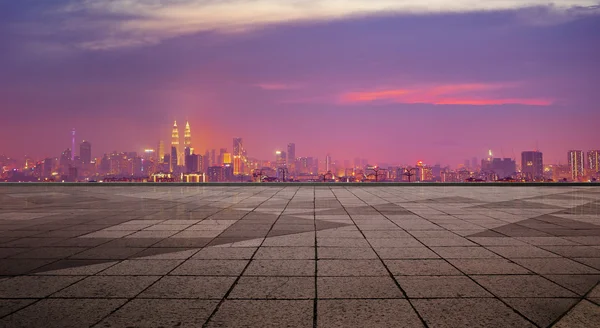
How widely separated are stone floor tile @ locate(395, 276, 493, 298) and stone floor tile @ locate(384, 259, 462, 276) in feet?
0.76

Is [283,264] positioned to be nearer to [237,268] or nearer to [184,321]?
[237,268]

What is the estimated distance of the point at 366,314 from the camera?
4488 millimetres

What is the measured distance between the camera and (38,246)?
845cm

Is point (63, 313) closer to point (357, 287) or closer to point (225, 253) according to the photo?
point (225, 253)

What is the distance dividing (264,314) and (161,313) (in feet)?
3.78

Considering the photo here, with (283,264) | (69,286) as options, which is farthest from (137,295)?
(283,264)

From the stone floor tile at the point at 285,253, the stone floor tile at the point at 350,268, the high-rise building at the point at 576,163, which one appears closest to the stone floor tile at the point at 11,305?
the stone floor tile at the point at 285,253

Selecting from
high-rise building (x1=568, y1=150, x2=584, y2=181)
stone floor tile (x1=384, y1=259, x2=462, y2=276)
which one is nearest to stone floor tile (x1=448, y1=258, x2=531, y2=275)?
stone floor tile (x1=384, y1=259, x2=462, y2=276)

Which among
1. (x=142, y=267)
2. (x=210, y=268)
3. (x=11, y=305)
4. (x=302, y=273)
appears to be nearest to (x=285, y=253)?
(x=302, y=273)

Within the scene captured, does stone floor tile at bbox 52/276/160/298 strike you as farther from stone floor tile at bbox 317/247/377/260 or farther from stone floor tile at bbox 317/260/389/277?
stone floor tile at bbox 317/247/377/260

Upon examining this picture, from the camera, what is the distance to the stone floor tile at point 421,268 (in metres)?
6.19

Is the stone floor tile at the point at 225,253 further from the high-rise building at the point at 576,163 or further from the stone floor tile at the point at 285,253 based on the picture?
the high-rise building at the point at 576,163

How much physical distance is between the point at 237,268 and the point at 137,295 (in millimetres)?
1725

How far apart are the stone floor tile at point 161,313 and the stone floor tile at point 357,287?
1.46 meters
